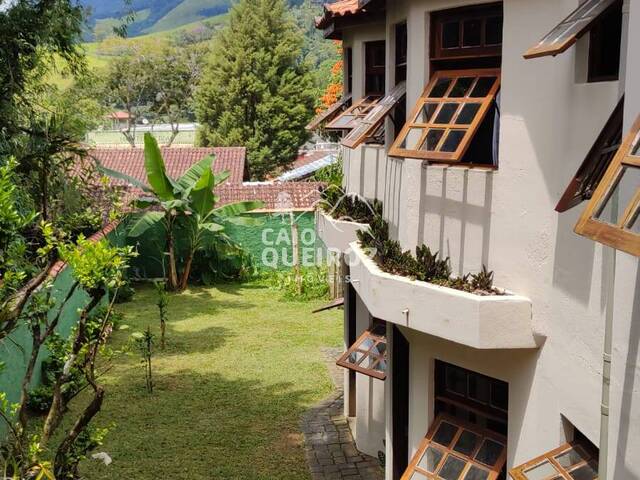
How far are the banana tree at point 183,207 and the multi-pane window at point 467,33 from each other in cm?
1389

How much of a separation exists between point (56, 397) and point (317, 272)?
1651 centimetres

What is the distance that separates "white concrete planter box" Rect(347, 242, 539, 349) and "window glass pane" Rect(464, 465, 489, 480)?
1560mm

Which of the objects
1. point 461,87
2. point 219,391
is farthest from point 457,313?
point 219,391

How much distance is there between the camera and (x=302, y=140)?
42.8 meters

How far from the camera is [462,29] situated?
707 cm

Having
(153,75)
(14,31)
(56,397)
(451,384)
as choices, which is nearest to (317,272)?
(14,31)

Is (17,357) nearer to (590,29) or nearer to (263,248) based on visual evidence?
(590,29)

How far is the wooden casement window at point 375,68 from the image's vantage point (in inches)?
444

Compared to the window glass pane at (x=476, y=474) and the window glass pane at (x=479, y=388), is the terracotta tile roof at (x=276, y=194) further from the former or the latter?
the window glass pane at (x=476, y=474)

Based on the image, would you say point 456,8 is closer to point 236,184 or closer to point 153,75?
point 236,184

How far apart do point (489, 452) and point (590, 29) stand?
4.13m

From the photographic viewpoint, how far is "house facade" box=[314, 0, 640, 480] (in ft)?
15.4

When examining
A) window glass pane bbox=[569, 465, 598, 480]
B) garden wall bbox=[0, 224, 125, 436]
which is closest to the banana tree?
garden wall bbox=[0, 224, 125, 436]

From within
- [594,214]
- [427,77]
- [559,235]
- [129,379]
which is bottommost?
[129,379]
